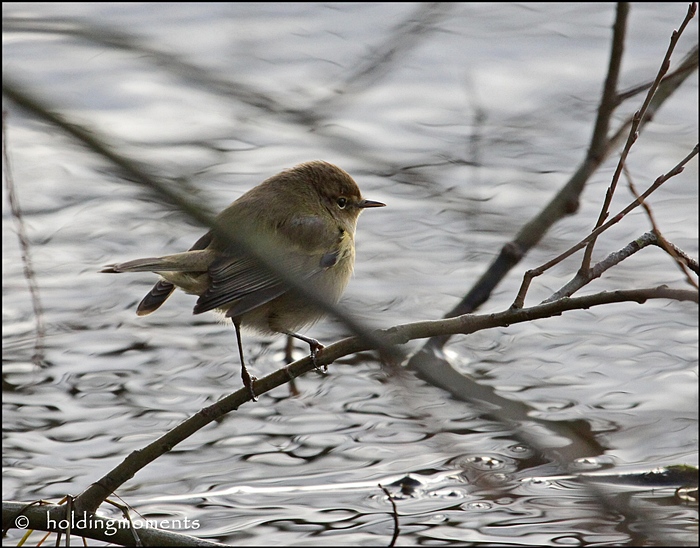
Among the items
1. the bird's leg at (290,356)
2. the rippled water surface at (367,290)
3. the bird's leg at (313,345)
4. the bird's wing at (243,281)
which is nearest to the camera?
the bird's leg at (313,345)

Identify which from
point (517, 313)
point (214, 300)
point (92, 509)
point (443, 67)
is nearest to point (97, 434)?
point (214, 300)

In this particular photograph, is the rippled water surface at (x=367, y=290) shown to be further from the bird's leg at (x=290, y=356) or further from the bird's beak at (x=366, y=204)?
the bird's beak at (x=366, y=204)

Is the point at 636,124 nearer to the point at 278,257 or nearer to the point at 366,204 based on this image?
the point at 278,257

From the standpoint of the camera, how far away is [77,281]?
269 inches

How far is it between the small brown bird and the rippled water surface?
339 millimetres

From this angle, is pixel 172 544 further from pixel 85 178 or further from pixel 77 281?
pixel 85 178

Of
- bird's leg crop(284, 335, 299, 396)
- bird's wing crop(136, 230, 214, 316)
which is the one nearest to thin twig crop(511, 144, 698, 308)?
bird's wing crop(136, 230, 214, 316)

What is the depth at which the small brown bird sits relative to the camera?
4387 millimetres

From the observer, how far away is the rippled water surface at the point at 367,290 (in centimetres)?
393

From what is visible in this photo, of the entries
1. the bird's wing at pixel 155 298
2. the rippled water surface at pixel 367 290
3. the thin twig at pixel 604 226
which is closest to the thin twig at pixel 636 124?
the thin twig at pixel 604 226

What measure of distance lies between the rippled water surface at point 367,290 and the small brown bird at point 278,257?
0.34 metres

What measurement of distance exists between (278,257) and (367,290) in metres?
2.45

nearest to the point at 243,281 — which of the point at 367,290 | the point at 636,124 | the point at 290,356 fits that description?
the point at 290,356

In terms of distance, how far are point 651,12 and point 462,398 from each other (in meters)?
8.83
